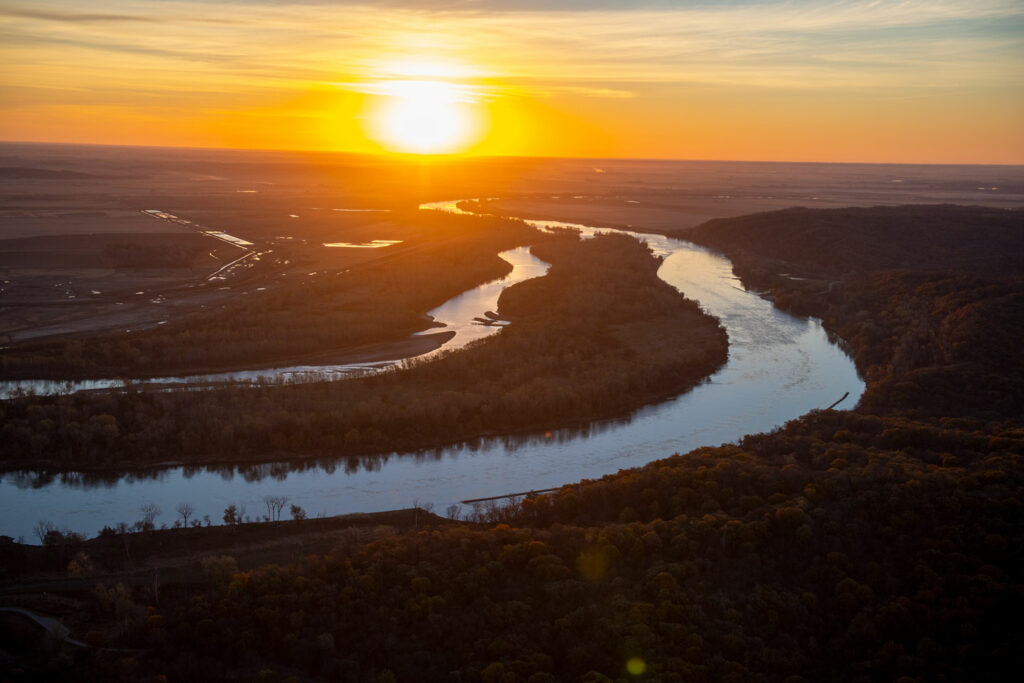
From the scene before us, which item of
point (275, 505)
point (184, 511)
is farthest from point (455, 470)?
point (184, 511)

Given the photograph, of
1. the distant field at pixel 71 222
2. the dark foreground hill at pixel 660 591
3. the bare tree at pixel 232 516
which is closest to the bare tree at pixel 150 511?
the bare tree at pixel 232 516

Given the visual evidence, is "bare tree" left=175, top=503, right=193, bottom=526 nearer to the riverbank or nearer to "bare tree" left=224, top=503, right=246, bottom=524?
"bare tree" left=224, top=503, right=246, bottom=524

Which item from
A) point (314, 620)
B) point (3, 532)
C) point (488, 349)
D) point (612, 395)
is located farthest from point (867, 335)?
point (3, 532)

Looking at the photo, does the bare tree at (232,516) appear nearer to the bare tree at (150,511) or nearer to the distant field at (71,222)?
the bare tree at (150,511)

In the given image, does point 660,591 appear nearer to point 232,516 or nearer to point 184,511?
point 232,516

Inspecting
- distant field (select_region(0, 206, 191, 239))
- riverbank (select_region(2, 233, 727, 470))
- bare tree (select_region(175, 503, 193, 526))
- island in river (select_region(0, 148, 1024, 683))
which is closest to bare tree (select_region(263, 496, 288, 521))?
island in river (select_region(0, 148, 1024, 683))
